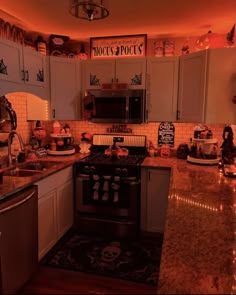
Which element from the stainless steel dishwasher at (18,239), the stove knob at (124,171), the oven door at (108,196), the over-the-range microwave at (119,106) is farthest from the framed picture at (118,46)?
the stainless steel dishwasher at (18,239)

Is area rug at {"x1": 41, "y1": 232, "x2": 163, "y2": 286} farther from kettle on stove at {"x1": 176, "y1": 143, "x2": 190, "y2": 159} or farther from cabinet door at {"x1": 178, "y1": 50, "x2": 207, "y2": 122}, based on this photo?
cabinet door at {"x1": 178, "y1": 50, "x2": 207, "y2": 122}

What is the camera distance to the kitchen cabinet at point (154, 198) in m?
2.95

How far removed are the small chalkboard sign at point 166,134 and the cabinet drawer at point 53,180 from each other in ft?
4.26

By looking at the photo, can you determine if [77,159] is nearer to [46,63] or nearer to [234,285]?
[46,63]

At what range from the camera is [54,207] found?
269 centimetres

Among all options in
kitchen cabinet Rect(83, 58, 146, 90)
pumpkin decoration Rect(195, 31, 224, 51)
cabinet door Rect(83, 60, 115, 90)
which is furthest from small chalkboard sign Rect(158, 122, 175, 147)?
pumpkin decoration Rect(195, 31, 224, 51)

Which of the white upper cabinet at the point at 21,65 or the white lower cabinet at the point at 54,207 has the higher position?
the white upper cabinet at the point at 21,65

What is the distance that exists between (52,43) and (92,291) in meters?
2.95

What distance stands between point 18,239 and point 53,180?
75 cm

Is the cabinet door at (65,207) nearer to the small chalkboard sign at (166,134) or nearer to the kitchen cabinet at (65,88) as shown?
the kitchen cabinet at (65,88)

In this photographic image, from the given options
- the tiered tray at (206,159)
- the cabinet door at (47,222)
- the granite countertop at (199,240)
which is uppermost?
the tiered tray at (206,159)

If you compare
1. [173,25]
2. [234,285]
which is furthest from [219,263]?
[173,25]

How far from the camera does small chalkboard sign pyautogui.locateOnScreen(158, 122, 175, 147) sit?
346cm

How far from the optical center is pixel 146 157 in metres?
3.40
